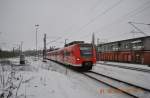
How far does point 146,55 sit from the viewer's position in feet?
85.8

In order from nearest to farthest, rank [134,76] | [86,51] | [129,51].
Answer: [134,76]
[86,51]
[129,51]

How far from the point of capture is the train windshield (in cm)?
1642

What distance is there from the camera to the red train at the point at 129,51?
26.9m

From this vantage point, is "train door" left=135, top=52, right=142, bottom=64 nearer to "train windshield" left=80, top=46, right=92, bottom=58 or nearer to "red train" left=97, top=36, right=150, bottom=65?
"red train" left=97, top=36, right=150, bottom=65

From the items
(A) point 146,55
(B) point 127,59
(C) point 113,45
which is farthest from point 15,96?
(C) point 113,45

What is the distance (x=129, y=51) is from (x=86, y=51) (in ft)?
56.1

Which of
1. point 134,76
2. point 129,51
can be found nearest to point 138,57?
point 129,51

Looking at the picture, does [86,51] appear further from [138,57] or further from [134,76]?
[138,57]

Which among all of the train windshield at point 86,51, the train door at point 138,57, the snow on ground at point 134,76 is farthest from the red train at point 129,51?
the train windshield at point 86,51

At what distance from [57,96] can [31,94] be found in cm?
122

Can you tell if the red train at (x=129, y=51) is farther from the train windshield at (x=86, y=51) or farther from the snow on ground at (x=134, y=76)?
the train windshield at (x=86, y=51)

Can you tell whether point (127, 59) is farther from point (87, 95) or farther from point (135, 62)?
point (87, 95)

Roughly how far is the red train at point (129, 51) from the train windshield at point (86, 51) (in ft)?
44.1

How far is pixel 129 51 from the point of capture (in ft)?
102
